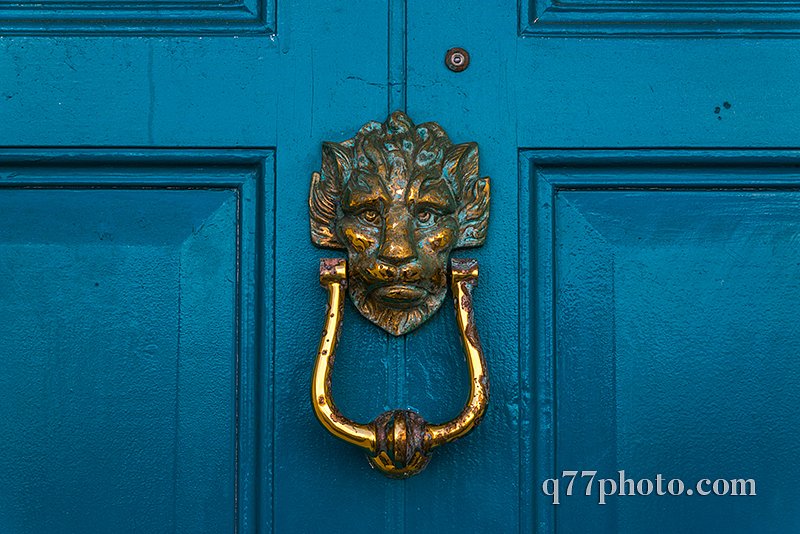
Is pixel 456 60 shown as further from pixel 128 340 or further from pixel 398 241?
pixel 128 340

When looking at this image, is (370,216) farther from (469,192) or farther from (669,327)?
(669,327)

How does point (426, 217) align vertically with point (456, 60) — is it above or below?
below

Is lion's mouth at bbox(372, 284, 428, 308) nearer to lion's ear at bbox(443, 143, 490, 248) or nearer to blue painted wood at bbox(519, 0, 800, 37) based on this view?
lion's ear at bbox(443, 143, 490, 248)

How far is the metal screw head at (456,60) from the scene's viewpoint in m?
0.87

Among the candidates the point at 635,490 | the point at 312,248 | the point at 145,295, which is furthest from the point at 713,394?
the point at 145,295

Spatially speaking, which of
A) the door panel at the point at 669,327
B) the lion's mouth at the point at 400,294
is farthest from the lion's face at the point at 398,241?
the door panel at the point at 669,327

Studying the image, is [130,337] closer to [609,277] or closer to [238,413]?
[238,413]

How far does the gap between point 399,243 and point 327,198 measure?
10cm

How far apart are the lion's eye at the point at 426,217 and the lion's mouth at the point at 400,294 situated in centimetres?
6

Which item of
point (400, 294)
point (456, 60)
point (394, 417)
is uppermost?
point (456, 60)

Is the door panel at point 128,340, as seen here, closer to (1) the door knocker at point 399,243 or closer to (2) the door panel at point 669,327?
(1) the door knocker at point 399,243

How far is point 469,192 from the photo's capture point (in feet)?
2.76

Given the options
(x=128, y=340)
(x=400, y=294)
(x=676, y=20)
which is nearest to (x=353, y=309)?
(x=400, y=294)

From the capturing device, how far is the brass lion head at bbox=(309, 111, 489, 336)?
0.79 m
